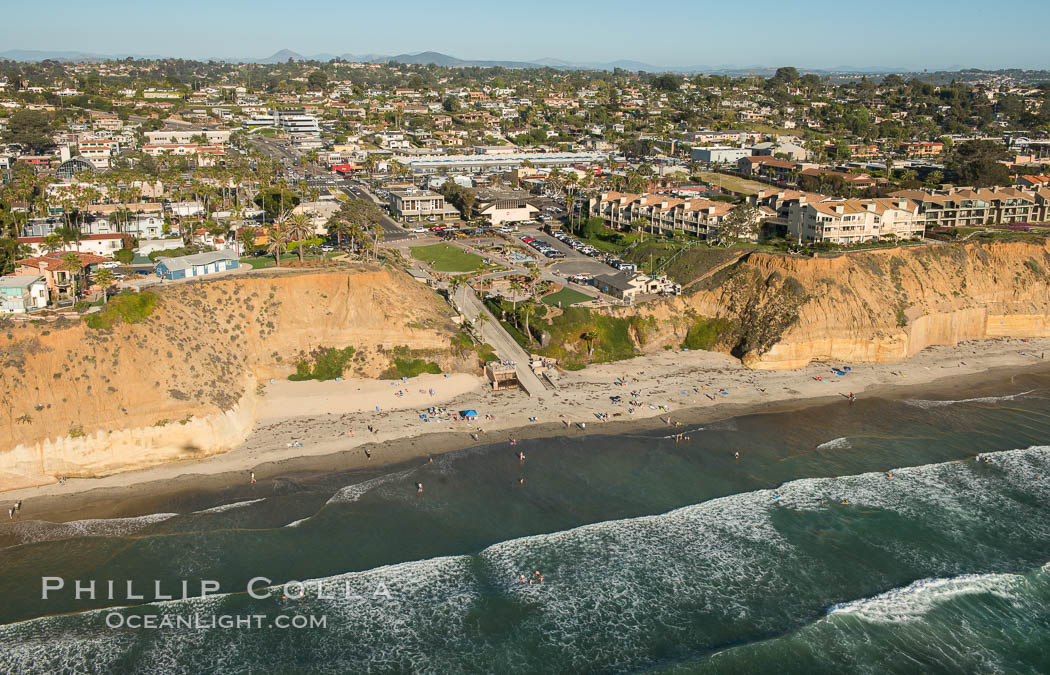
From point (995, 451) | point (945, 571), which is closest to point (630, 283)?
point (995, 451)

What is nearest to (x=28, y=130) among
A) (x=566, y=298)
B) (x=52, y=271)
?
(x=52, y=271)

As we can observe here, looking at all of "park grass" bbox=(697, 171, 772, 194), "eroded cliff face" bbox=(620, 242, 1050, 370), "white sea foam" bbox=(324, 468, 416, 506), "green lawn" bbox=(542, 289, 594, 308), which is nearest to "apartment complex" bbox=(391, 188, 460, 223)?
"green lawn" bbox=(542, 289, 594, 308)

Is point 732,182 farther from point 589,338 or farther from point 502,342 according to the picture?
point 502,342

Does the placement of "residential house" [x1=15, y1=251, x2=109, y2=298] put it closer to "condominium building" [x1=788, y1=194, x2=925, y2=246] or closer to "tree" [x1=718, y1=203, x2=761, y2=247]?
"tree" [x1=718, y1=203, x2=761, y2=247]

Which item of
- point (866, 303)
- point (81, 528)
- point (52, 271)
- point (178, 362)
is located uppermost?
point (52, 271)

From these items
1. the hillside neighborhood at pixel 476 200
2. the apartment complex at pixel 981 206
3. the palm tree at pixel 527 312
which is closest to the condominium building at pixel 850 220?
the hillside neighborhood at pixel 476 200

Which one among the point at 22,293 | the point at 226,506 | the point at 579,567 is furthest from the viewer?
the point at 22,293
